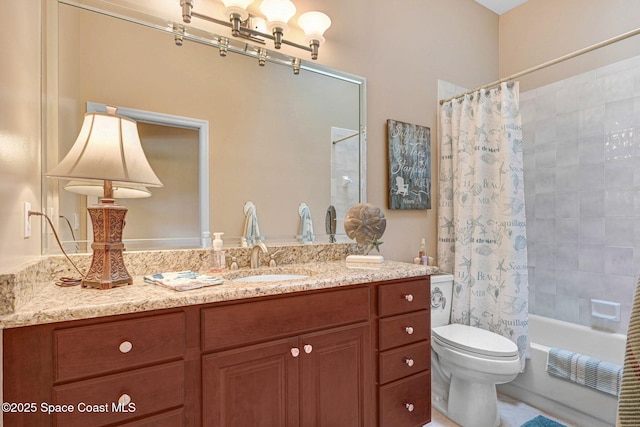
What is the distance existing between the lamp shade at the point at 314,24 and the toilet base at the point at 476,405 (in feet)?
7.11

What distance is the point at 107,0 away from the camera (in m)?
1.43

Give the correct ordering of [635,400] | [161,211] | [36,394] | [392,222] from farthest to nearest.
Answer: [392,222] < [161,211] < [36,394] < [635,400]

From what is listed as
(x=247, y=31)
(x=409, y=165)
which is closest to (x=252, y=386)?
(x=247, y=31)

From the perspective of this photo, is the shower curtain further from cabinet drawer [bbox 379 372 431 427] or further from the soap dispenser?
the soap dispenser

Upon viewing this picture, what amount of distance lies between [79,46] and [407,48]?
1985mm

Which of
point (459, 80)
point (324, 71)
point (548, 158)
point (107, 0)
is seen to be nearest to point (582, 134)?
point (548, 158)

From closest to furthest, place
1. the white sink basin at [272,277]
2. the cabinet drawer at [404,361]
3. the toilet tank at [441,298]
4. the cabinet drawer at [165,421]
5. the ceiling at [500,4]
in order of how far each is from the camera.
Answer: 1. the cabinet drawer at [165,421]
2. the cabinet drawer at [404,361]
3. the white sink basin at [272,277]
4. the toilet tank at [441,298]
5. the ceiling at [500,4]

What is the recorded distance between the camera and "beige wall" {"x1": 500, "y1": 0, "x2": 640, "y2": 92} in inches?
89.4

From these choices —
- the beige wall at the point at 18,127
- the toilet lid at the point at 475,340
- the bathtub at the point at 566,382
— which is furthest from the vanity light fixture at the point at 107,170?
the bathtub at the point at 566,382

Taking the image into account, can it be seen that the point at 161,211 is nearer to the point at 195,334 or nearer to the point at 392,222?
the point at 195,334

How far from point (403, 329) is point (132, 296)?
117 centimetres

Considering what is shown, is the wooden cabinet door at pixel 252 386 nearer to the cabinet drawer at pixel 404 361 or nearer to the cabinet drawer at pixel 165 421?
the cabinet drawer at pixel 165 421

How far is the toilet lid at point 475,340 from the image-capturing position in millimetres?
1734

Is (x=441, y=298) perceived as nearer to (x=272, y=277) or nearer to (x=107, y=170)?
(x=272, y=277)
